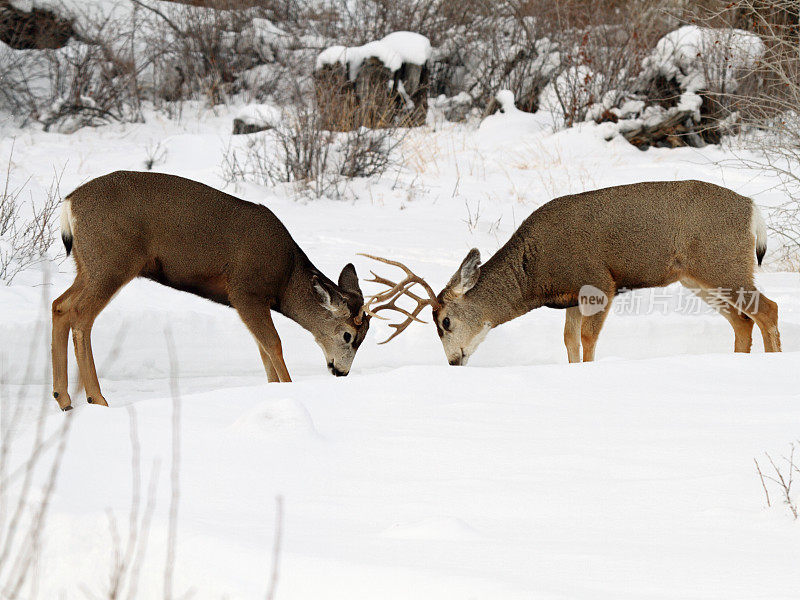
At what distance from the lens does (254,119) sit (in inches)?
601

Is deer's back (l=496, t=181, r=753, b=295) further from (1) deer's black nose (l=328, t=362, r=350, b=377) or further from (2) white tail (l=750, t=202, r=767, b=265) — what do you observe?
(1) deer's black nose (l=328, t=362, r=350, b=377)

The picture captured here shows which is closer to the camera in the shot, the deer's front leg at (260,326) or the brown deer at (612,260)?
the deer's front leg at (260,326)

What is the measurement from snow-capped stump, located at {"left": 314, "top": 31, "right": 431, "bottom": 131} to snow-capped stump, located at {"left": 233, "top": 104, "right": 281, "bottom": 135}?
788 millimetres

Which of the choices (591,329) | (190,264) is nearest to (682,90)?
(591,329)

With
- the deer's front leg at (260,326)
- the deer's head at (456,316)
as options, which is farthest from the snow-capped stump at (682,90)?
the deer's front leg at (260,326)

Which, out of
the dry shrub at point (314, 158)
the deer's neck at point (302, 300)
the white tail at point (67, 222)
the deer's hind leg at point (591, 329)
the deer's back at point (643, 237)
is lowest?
the dry shrub at point (314, 158)

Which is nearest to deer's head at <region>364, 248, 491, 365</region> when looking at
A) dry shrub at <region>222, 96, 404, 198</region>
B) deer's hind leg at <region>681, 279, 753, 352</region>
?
deer's hind leg at <region>681, 279, 753, 352</region>

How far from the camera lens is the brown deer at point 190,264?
19.3 feet

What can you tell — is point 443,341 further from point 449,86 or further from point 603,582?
→ point 449,86

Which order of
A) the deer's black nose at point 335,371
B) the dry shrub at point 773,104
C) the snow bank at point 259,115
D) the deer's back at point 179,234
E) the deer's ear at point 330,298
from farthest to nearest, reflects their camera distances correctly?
the snow bank at point 259,115 < the dry shrub at point 773,104 < the deer's black nose at point 335,371 < the deer's ear at point 330,298 < the deer's back at point 179,234

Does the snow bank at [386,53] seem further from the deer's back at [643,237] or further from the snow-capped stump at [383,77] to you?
the deer's back at [643,237]

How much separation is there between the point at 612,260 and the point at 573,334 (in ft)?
2.31

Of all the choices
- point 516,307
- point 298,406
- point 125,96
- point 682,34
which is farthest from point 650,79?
point 298,406

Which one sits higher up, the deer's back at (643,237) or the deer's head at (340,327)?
the deer's back at (643,237)
